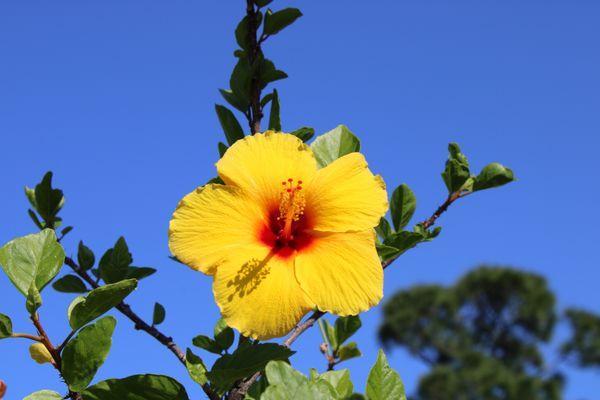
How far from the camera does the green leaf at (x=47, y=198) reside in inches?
52.1

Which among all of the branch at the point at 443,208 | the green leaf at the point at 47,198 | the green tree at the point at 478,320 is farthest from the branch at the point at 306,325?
the green tree at the point at 478,320

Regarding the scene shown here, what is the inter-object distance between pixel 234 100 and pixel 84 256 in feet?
1.39

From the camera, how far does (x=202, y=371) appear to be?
0.96 m

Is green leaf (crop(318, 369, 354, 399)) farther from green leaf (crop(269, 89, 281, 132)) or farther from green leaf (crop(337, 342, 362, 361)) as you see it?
green leaf (crop(269, 89, 281, 132))

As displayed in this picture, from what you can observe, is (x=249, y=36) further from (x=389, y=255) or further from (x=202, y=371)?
(x=202, y=371)

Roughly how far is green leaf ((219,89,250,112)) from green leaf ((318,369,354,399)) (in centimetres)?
50

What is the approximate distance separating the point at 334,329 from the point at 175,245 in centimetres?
64

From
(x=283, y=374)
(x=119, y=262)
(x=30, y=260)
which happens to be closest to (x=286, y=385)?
(x=283, y=374)

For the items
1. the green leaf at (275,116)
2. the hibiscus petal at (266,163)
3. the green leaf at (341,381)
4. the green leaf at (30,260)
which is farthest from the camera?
the green leaf at (341,381)

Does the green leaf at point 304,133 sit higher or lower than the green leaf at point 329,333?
higher

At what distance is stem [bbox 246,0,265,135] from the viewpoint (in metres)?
1.13

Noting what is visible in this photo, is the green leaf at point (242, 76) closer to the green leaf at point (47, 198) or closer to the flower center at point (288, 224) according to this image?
the flower center at point (288, 224)

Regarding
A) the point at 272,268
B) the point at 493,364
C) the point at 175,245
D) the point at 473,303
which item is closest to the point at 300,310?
the point at 272,268

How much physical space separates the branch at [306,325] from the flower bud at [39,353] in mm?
274
